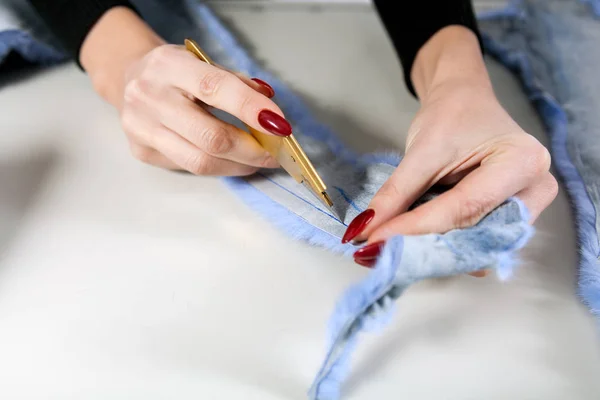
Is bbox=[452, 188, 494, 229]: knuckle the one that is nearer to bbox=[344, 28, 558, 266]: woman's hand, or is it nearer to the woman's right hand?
bbox=[344, 28, 558, 266]: woman's hand

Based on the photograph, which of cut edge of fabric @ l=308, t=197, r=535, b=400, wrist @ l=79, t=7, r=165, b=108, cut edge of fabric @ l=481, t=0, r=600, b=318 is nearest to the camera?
cut edge of fabric @ l=308, t=197, r=535, b=400

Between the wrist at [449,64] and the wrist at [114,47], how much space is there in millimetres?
287

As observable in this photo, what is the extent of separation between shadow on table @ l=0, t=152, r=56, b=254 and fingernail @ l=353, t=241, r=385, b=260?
306 millimetres

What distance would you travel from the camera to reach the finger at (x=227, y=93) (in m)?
0.41

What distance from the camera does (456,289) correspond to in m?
0.43

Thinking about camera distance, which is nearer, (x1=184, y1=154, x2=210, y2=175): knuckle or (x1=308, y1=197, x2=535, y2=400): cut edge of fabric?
(x1=308, y1=197, x2=535, y2=400): cut edge of fabric

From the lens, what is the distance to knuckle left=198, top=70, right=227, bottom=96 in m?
0.43

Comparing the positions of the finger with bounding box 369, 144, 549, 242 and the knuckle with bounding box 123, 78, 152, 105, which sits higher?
the knuckle with bounding box 123, 78, 152, 105

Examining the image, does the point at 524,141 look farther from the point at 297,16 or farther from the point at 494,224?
the point at 297,16

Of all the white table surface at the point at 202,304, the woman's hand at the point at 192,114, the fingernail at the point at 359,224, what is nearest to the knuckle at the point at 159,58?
the woman's hand at the point at 192,114

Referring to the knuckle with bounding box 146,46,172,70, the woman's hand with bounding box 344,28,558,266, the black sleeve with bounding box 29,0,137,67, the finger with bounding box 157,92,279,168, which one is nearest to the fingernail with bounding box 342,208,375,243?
the woman's hand with bounding box 344,28,558,266

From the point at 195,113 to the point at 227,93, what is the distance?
44 mm

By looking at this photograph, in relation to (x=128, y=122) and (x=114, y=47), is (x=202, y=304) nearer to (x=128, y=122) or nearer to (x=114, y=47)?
(x=128, y=122)

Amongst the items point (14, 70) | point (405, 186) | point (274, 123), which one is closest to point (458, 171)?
point (405, 186)
